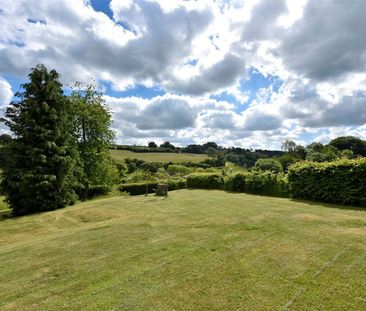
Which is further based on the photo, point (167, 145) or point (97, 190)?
point (167, 145)

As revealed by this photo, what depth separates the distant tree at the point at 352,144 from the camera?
74.9m

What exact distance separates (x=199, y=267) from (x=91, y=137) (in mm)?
22063

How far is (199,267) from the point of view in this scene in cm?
562

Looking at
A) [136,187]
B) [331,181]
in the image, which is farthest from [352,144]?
[331,181]

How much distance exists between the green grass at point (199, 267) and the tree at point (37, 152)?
875cm

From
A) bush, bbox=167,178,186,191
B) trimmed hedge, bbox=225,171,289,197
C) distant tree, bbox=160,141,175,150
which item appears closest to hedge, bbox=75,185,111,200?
bush, bbox=167,178,186,191

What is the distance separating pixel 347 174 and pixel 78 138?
20785 mm

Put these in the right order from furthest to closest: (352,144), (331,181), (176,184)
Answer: (352,144) → (176,184) → (331,181)

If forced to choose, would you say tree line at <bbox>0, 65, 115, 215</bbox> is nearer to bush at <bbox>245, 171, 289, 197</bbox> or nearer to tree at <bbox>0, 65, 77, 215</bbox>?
tree at <bbox>0, 65, 77, 215</bbox>

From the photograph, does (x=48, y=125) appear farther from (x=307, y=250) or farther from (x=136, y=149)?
(x=136, y=149)

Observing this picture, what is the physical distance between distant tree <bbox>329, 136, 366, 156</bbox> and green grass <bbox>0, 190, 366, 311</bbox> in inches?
3002

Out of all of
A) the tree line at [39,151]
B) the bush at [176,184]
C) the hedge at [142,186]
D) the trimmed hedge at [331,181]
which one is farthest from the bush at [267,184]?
the tree line at [39,151]

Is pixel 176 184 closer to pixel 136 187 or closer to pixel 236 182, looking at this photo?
pixel 136 187

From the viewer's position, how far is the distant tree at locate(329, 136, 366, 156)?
7488cm
